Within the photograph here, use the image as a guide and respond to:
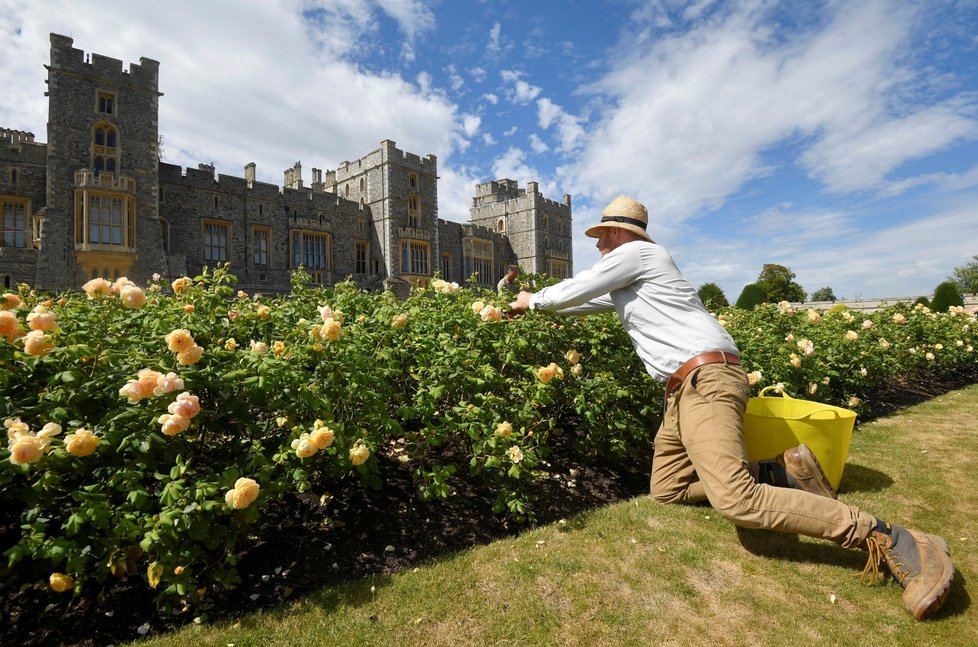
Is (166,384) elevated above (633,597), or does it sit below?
above

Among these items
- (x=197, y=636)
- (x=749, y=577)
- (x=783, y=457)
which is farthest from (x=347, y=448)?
(x=783, y=457)

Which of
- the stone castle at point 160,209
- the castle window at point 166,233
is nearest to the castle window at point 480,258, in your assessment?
the stone castle at point 160,209

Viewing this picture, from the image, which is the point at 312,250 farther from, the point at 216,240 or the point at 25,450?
the point at 25,450

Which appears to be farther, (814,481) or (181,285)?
(181,285)

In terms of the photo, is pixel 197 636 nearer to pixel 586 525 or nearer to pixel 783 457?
pixel 586 525

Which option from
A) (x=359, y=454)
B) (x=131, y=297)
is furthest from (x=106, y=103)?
(x=359, y=454)

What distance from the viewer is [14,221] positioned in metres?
18.6

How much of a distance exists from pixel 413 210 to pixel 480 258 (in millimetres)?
9077

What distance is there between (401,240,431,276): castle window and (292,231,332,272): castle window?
15.4 feet

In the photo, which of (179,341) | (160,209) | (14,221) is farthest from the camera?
(160,209)

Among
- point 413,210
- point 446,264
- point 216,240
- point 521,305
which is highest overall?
point 413,210

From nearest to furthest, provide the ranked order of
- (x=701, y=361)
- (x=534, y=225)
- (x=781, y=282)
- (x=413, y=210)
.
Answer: (x=701, y=361)
(x=413, y=210)
(x=534, y=225)
(x=781, y=282)

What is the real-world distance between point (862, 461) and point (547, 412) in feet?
9.43

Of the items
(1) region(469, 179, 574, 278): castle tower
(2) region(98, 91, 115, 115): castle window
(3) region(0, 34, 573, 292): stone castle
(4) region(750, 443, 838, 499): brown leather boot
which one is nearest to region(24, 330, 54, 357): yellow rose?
(4) region(750, 443, 838, 499): brown leather boot
